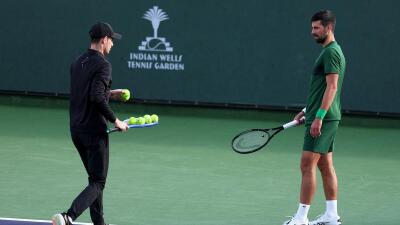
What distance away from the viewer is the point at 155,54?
13891 mm

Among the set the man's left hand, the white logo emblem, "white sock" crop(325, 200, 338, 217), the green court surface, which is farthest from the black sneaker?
the white logo emblem

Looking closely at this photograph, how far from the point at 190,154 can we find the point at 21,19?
4.21 meters

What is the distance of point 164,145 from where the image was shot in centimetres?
1174

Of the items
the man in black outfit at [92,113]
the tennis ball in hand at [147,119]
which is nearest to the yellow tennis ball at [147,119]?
the tennis ball in hand at [147,119]

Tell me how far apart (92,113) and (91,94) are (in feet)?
0.60

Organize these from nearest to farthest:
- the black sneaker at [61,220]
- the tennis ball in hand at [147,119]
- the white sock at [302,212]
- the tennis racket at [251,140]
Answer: the black sneaker at [61,220] → the tennis ball in hand at [147,119] → the white sock at [302,212] → the tennis racket at [251,140]

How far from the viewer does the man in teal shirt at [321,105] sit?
7.64 m

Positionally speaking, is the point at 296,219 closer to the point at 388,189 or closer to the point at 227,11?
the point at 388,189

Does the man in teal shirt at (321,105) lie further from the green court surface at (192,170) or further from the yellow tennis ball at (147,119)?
the yellow tennis ball at (147,119)

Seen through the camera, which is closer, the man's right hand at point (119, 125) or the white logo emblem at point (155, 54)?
the man's right hand at point (119, 125)

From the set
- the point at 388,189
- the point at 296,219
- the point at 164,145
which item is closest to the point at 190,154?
the point at 164,145

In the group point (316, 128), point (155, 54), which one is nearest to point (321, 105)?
point (316, 128)

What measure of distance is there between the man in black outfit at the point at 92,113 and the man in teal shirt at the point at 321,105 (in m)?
1.50

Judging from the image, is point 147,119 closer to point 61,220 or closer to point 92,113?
point 92,113
